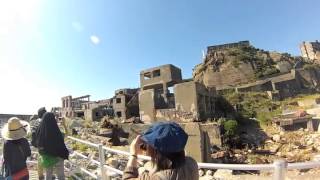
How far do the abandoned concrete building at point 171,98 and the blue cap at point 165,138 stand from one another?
21.4 m

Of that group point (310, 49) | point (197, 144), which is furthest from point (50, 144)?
point (310, 49)

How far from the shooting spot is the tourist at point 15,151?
16.4 feet

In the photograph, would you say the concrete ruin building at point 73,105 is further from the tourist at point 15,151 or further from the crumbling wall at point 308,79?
the tourist at point 15,151

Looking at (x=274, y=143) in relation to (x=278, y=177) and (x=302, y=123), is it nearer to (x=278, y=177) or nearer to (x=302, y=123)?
(x=302, y=123)

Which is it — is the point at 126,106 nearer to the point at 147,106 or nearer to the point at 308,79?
the point at 147,106

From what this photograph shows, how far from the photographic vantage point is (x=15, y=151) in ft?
16.6

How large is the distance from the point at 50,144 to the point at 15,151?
65 centimetres

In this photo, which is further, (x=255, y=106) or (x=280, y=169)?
(x=255, y=106)

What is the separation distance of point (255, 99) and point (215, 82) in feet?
42.7

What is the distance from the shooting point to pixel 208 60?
174ft

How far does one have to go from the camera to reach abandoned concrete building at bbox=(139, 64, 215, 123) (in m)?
24.0

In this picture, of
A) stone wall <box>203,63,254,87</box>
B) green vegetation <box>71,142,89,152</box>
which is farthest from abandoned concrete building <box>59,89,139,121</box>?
green vegetation <box>71,142,89,152</box>

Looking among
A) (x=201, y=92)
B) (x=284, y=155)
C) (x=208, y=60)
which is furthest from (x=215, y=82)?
(x=284, y=155)

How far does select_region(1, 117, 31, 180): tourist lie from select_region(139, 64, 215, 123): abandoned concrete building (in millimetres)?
19041
